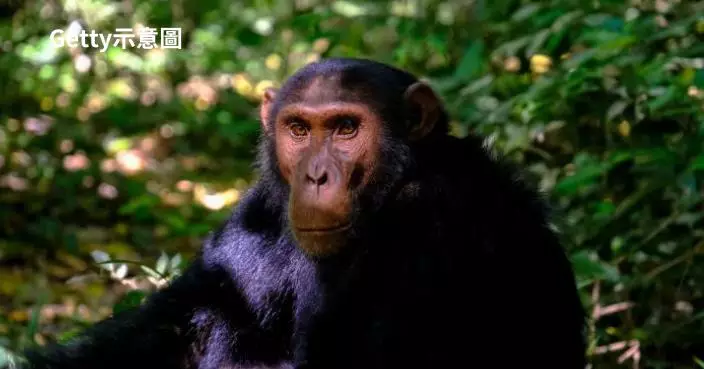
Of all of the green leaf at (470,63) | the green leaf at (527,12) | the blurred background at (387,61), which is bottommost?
the blurred background at (387,61)

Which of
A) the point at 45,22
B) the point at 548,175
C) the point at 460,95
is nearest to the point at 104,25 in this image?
the point at 45,22

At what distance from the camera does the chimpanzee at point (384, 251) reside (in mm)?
4578

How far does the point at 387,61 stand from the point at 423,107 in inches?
148

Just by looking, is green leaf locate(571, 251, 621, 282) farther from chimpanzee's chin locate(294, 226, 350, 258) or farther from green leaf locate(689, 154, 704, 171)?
chimpanzee's chin locate(294, 226, 350, 258)

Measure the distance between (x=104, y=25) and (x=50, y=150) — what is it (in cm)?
159

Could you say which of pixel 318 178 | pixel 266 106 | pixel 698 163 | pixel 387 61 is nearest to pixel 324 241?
pixel 318 178

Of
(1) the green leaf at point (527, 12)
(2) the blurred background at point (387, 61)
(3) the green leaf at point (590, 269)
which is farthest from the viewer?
(1) the green leaf at point (527, 12)

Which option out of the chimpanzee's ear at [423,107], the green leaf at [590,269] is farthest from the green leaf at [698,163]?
the chimpanzee's ear at [423,107]

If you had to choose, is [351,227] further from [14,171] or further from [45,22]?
[45,22]

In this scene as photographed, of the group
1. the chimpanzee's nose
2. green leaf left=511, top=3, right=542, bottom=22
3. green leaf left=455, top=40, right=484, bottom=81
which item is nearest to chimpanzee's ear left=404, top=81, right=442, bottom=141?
the chimpanzee's nose

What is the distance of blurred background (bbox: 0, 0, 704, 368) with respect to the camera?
20.1 ft

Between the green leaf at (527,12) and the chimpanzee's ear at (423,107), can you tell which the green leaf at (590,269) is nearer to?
the chimpanzee's ear at (423,107)

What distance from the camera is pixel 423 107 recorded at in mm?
4871

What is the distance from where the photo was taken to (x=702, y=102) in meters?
6.11
